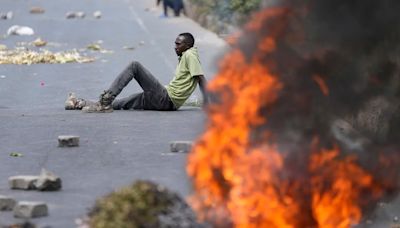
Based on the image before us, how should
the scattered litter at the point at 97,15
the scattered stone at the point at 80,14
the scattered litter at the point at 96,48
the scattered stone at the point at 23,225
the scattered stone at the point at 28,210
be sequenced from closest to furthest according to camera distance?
1. the scattered stone at the point at 23,225
2. the scattered stone at the point at 28,210
3. the scattered litter at the point at 96,48
4. the scattered litter at the point at 97,15
5. the scattered stone at the point at 80,14

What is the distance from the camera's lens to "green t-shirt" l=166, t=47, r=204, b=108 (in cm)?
1667

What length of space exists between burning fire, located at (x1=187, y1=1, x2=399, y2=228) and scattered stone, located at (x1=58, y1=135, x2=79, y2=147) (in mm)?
5486

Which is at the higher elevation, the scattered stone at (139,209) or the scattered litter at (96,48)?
the scattered litter at (96,48)

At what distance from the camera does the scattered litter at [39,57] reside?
2742 cm

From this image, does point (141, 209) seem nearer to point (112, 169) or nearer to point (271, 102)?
point (271, 102)

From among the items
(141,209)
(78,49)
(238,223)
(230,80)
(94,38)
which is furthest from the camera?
(94,38)

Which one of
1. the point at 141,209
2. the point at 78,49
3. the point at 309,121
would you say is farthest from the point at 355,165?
the point at 78,49

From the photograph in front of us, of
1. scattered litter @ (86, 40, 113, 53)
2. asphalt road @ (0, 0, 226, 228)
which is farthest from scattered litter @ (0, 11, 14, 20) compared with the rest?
scattered litter @ (86, 40, 113, 53)

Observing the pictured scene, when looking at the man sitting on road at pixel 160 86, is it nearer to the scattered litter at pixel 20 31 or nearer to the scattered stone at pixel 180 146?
the scattered stone at pixel 180 146

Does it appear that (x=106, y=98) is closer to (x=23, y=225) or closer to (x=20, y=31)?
(x=23, y=225)

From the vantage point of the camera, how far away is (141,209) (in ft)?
24.6

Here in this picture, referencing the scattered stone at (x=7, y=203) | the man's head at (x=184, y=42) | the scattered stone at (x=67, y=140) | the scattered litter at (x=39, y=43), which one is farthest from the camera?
the scattered litter at (x=39, y=43)

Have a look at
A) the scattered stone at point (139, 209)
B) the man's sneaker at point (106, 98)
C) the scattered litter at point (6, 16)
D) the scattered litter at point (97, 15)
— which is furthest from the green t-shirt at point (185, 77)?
the scattered litter at point (97, 15)

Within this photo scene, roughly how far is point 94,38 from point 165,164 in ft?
75.0
